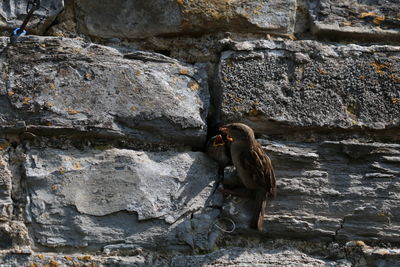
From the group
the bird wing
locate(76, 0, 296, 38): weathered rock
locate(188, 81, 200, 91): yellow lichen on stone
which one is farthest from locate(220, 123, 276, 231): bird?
locate(76, 0, 296, 38): weathered rock

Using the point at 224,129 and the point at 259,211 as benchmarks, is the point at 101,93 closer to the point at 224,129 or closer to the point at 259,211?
the point at 224,129

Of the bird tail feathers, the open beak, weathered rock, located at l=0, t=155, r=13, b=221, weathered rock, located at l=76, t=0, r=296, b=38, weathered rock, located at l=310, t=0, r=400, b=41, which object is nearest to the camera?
weathered rock, located at l=0, t=155, r=13, b=221

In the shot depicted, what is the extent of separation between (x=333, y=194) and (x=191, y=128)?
2.10 ft

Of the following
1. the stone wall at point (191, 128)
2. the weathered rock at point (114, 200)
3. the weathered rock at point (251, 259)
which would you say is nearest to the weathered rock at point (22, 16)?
the stone wall at point (191, 128)

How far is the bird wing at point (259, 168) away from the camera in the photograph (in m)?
3.12

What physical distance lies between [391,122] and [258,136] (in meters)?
0.57

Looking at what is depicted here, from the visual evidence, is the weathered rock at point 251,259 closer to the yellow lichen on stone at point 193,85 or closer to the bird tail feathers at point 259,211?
the bird tail feathers at point 259,211

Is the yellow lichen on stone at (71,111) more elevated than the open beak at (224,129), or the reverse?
the yellow lichen on stone at (71,111)

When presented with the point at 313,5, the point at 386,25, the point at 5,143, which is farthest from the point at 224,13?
the point at 5,143

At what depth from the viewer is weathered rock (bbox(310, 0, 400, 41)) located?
3445 mm

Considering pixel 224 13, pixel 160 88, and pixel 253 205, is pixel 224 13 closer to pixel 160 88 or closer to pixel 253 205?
pixel 160 88

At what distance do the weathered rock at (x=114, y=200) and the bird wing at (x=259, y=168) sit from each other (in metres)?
0.19

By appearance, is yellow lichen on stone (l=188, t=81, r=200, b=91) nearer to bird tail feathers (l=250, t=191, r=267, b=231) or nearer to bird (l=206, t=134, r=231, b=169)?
bird (l=206, t=134, r=231, b=169)

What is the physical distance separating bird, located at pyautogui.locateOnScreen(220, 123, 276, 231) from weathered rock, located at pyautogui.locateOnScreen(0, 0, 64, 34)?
90 centimetres
